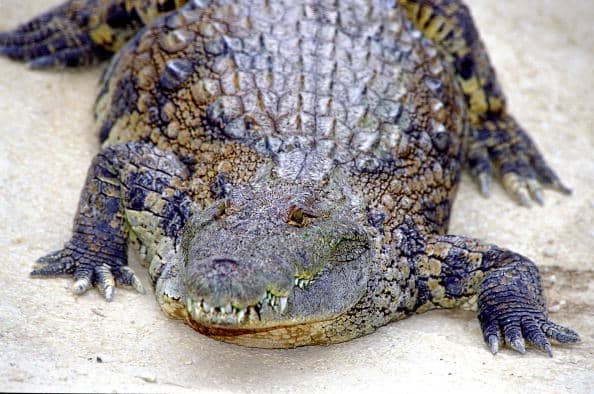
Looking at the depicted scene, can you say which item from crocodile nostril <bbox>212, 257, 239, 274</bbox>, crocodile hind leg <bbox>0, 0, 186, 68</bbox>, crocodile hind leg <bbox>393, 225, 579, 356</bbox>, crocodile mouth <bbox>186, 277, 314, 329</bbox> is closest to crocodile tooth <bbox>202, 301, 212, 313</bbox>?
crocodile mouth <bbox>186, 277, 314, 329</bbox>

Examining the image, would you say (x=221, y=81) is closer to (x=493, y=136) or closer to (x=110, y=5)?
(x=110, y=5)

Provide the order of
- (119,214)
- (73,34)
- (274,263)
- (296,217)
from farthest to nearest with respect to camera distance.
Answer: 1. (73,34)
2. (119,214)
3. (296,217)
4. (274,263)

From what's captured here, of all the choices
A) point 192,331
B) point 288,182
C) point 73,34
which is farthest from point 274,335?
point 73,34

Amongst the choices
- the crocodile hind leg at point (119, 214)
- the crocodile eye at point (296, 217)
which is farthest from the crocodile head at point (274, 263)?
the crocodile hind leg at point (119, 214)

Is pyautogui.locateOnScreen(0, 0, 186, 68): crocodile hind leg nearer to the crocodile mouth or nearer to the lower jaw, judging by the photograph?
the lower jaw

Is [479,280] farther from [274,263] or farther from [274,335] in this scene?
[274,263]

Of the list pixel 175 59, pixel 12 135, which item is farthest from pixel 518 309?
pixel 12 135

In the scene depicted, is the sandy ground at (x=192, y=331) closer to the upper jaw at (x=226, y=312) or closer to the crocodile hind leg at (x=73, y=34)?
the crocodile hind leg at (x=73, y=34)
